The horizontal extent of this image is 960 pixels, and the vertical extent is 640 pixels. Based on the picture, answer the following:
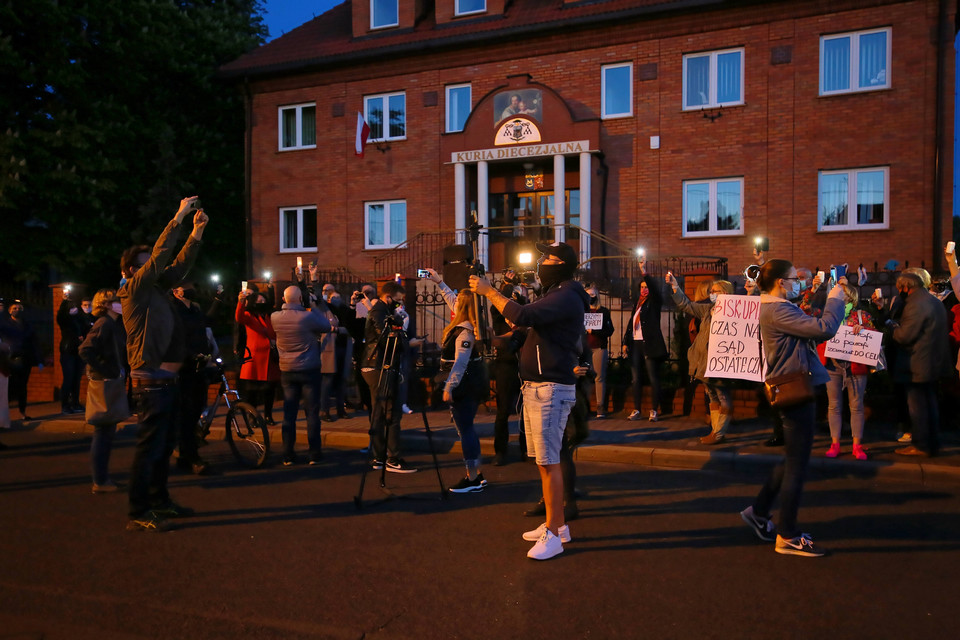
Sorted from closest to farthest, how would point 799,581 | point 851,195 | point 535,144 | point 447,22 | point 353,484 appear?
point 799,581
point 353,484
point 851,195
point 535,144
point 447,22

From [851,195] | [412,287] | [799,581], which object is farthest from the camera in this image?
[851,195]

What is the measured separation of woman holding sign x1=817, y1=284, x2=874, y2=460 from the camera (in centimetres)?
781

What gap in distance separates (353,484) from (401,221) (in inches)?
581

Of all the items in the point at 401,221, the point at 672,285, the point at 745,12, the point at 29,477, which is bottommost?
the point at 29,477

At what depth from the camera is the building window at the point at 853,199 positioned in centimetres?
1683

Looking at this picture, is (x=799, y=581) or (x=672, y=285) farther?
(x=672, y=285)

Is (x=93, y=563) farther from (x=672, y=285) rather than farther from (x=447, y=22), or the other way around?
(x=447, y=22)

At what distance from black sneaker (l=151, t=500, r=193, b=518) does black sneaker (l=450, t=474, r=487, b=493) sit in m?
2.28

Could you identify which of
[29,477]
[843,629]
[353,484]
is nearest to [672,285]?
[353,484]

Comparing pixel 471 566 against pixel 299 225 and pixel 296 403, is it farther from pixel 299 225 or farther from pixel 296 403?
pixel 299 225

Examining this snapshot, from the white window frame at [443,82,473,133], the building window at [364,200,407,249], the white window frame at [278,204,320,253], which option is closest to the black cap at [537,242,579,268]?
the white window frame at [443,82,473,133]

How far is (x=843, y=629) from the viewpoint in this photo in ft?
12.9

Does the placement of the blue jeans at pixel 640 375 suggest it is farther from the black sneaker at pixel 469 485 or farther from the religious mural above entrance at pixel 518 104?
the religious mural above entrance at pixel 518 104

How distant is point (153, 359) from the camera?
596cm
